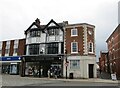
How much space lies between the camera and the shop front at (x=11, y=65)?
45.7 metres

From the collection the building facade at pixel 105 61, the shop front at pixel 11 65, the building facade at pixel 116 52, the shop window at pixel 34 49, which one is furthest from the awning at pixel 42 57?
the building facade at pixel 105 61

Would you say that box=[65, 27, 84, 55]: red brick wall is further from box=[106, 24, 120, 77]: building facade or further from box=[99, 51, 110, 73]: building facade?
box=[99, 51, 110, 73]: building facade

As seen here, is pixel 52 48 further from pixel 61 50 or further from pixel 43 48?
pixel 43 48

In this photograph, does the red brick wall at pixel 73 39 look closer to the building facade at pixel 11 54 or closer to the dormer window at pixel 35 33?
the dormer window at pixel 35 33

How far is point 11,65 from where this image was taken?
4684 cm

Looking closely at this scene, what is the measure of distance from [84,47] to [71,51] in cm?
241

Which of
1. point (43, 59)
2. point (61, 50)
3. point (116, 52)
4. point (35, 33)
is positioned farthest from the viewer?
point (116, 52)

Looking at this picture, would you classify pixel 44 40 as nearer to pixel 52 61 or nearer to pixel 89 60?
pixel 52 61

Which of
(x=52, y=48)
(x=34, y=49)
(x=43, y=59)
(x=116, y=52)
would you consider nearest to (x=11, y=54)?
(x=34, y=49)

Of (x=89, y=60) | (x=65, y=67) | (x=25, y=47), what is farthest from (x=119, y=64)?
(x=25, y=47)

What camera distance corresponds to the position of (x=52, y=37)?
1523 inches

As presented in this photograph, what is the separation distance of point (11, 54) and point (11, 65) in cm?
243

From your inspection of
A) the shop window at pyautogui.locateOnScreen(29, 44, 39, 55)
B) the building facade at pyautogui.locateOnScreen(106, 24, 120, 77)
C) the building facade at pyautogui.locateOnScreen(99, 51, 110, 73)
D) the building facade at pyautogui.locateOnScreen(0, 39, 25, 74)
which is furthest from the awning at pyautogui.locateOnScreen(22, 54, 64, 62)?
the building facade at pyautogui.locateOnScreen(99, 51, 110, 73)

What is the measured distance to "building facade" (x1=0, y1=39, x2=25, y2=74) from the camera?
45438mm
